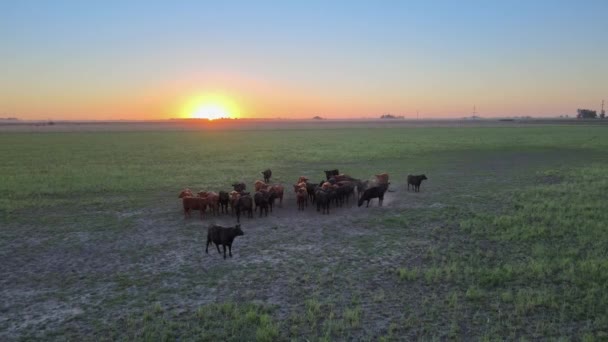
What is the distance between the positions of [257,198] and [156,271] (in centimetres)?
556

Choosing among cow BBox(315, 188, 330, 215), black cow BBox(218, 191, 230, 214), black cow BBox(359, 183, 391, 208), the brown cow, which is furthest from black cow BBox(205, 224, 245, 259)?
black cow BBox(359, 183, 391, 208)

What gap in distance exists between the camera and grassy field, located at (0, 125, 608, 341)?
24.0 ft

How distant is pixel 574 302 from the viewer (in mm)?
7930

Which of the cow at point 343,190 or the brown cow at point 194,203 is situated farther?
the cow at point 343,190

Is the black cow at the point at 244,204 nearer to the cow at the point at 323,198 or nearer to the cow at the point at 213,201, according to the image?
the cow at the point at 213,201

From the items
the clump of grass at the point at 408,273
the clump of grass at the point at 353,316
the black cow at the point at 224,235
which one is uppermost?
the black cow at the point at 224,235

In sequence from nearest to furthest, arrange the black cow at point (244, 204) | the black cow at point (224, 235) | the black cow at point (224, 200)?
the black cow at point (224, 235), the black cow at point (244, 204), the black cow at point (224, 200)

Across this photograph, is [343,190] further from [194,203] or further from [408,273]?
[408,273]

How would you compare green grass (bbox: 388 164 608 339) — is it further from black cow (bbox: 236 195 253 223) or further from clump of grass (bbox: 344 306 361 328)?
black cow (bbox: 236 195 253 223)

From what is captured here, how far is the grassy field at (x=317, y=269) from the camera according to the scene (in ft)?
24.0

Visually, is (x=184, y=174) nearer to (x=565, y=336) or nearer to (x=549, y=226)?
(x=549, y=226)

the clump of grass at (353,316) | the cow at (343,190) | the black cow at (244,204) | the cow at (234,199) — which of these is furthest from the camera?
the cow at (343,190)

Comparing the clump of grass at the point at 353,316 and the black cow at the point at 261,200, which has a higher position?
the black cow at the point at 261,200

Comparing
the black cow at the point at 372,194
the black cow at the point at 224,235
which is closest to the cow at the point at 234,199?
the black cow at the point at 224,235
